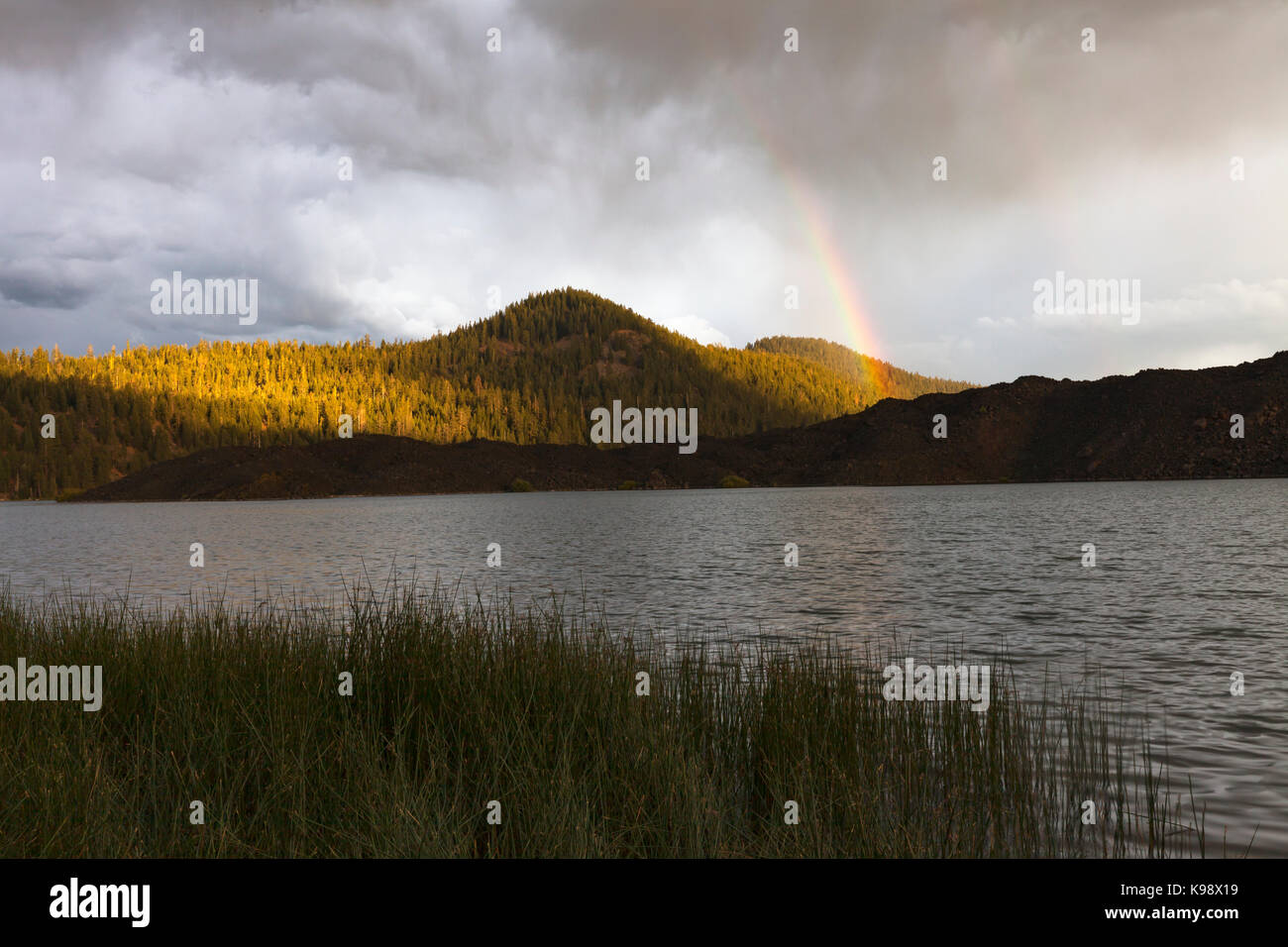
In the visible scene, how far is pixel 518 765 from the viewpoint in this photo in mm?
6922

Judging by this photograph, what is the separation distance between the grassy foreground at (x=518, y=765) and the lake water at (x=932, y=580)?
183 centimetres

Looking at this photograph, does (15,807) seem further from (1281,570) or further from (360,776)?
(1281,570)

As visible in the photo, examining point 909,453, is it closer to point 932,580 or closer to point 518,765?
point 932,580

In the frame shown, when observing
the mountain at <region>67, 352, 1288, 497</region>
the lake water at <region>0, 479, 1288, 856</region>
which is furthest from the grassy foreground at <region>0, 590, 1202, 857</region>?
the mountain at <region>67, 352, 1288, 497</region>

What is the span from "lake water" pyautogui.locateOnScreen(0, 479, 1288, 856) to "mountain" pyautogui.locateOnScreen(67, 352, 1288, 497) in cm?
7028

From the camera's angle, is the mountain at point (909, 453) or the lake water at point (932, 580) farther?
the mountain at point (909, 453)

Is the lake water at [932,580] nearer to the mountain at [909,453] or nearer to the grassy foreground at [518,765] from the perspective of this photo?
the grassy foreground at [518,765]

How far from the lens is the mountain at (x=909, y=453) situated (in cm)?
11762

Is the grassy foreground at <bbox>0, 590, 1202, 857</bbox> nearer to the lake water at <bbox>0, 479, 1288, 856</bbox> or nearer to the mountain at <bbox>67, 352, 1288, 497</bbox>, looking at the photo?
the lake water at <bbox>0, 479, 1288, 856</bbox>

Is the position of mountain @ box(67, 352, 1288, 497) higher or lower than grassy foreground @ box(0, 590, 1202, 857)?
higher

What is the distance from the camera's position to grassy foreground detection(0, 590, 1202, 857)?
5930 millimetres

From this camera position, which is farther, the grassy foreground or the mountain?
the mountain

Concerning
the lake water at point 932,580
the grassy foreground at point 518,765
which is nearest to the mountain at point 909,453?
the lake water at point 932,580

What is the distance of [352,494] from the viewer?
138750mm
